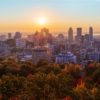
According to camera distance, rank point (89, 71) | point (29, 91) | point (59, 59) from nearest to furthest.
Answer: point (29, 91) < point (89, 71) < point (59, 59)

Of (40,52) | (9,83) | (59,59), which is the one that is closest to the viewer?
(9,83)

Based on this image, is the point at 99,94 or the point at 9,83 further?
the point at 9,83

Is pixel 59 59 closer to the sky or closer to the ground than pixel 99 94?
closer to the ground

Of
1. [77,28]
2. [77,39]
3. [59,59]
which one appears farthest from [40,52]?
[77,28]

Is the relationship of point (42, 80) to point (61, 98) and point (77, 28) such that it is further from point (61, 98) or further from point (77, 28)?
point (77, 28)

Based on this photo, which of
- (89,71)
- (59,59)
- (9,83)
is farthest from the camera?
(59,59)

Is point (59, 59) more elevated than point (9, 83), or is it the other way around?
point (9, 83)

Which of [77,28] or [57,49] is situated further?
[77,28]

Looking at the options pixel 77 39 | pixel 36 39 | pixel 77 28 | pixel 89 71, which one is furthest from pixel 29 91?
pixel 77 28

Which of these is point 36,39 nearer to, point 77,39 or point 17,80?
point 77,39
